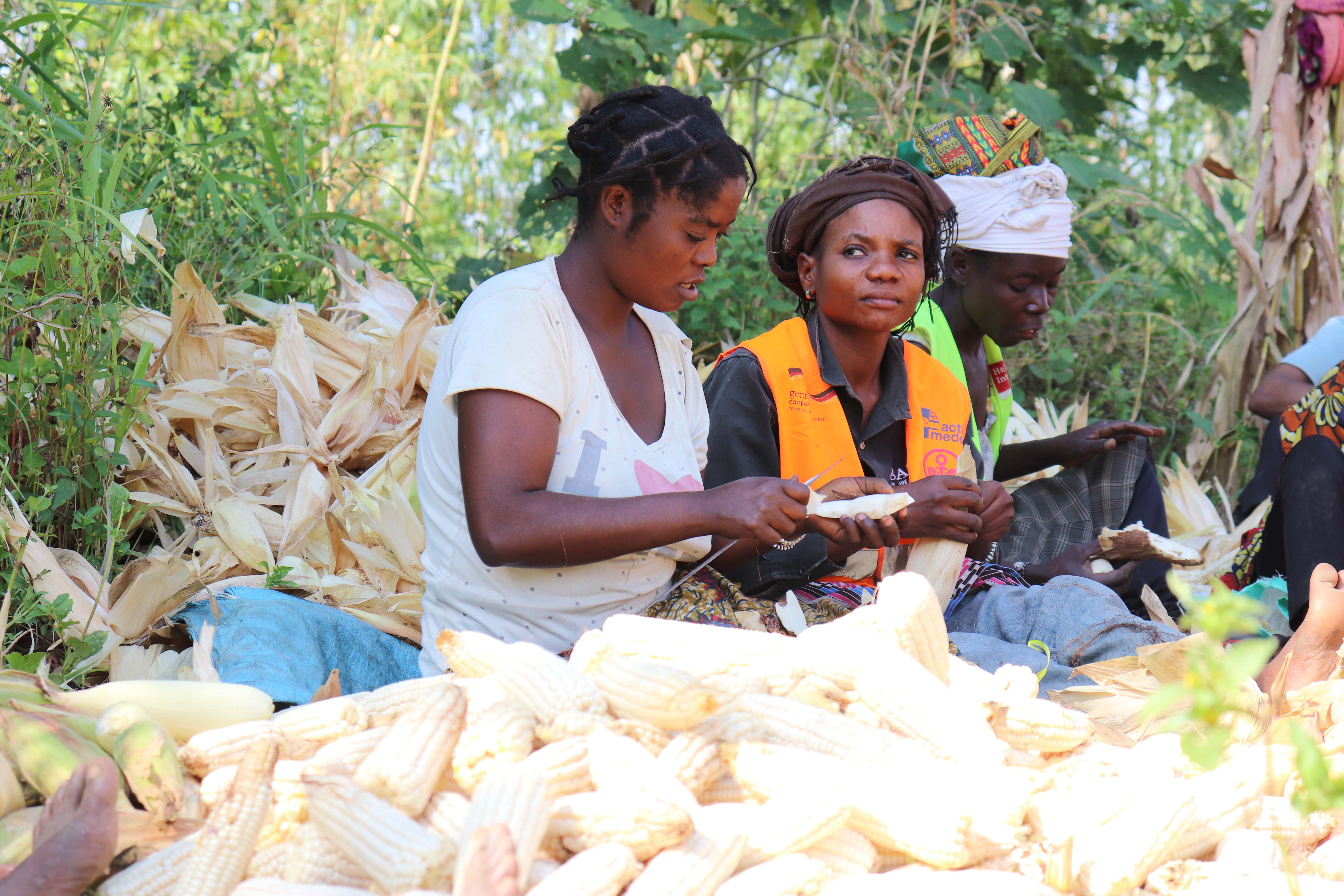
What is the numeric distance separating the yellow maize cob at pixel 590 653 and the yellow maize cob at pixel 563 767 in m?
0.26

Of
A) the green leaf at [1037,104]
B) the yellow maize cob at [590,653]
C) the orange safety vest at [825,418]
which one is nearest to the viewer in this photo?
the yellow maize cob at [590,653]

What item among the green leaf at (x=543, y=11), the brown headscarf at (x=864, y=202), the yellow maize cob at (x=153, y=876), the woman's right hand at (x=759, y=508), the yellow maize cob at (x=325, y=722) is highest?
the green leaf at (x=543, y=11)

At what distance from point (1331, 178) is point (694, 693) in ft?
16.0

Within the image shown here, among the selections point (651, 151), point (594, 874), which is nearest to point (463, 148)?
point (651, 151)

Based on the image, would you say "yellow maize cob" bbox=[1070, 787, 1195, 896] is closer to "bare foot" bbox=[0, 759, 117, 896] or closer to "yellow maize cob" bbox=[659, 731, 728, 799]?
"yellow maize cob" bbox=[659, 731, 728, 799]

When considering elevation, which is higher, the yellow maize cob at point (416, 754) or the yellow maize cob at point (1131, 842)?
the yellow maize cob at point (416, 754)

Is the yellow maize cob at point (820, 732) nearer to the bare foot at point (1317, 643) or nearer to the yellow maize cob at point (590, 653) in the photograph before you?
the yellow maize cob at point (590, 653)

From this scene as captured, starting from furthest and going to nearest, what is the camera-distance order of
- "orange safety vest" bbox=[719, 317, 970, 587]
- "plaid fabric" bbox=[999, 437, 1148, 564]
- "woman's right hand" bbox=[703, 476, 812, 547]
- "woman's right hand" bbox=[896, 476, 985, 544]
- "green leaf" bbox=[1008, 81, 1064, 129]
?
A: "green leaf" bbox=[1008, 81, 1064, 129], "plaid fabric" bbox=[999, 437, 1148, 564], "orange safety vest" bbox=[719, 317, 970, 587], "woman's right hand" bbox=[896, 476, 985, 544], "woman's right hand" bbox=[703, 476, 812, 547]

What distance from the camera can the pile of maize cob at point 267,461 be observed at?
277 centimetres

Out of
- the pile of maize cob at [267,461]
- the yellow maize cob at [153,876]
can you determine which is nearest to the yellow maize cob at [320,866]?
the yellow maize cob at [153,876]

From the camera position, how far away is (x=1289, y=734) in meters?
1.99

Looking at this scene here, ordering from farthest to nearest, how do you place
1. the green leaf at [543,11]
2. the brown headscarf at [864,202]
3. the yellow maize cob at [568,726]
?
1. the green leaf at [543,11]
2. the brown headscarf at [864,202]
3. the yellow maize cob at [568,726]

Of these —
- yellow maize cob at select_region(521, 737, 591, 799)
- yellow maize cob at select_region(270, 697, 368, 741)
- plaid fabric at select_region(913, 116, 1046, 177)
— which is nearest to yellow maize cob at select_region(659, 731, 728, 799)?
yellow maize cob at select_region(521, 737, 591, 799)

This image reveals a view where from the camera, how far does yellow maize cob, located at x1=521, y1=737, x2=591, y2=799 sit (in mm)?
1486
